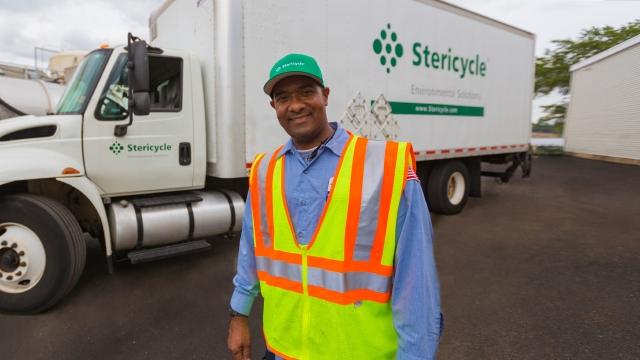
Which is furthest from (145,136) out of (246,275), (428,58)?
(428,58)

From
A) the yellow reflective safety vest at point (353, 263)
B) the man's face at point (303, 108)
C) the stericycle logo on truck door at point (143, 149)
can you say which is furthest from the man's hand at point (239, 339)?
the stericycle logo on truck door at point (143, 149)

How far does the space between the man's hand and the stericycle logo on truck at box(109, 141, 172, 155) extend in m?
2.94

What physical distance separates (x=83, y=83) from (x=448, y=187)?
19.1 feet

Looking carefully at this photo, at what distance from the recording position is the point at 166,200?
13.2 feet

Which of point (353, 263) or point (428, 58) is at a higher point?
point (428, 58)

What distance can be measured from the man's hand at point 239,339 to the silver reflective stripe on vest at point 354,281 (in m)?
0.51

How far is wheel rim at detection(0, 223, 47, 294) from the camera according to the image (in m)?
3.27

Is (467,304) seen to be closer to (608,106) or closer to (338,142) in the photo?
(338,142)

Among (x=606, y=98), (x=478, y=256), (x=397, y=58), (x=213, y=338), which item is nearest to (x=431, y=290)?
(x=213, y=338)

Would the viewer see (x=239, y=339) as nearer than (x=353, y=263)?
No

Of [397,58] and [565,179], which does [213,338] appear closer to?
[397,58]

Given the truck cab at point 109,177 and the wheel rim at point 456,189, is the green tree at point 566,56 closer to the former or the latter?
the wheel rim at point 456,189

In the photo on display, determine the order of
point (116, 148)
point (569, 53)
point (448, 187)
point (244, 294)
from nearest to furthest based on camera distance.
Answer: point (244, 294) → point (116, 148) → point (448, 187) → point (569, 53)

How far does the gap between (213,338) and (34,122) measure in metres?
2.67
